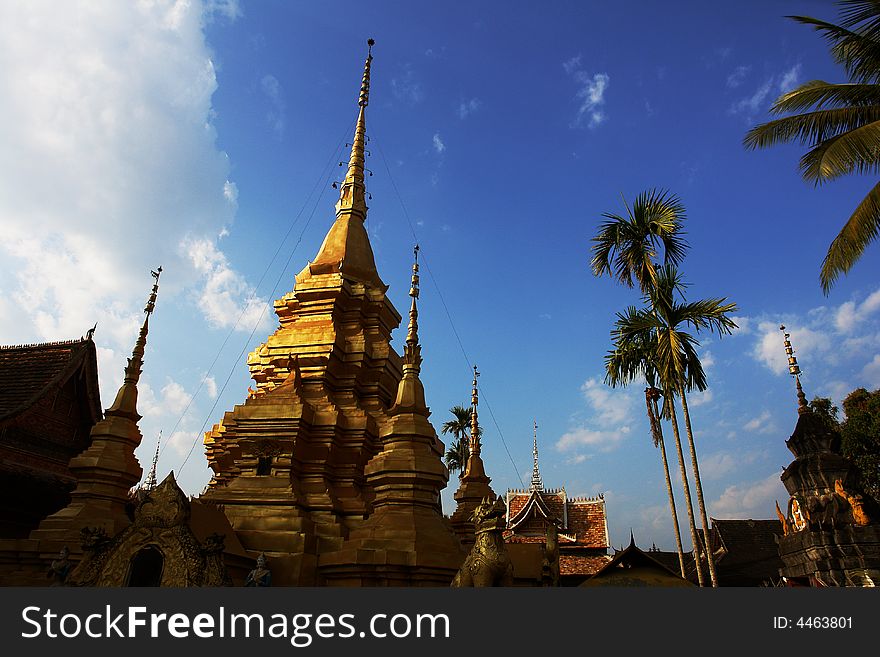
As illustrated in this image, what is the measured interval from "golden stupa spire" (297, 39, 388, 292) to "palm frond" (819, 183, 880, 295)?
11109 mm

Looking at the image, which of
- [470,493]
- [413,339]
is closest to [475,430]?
[470,493]

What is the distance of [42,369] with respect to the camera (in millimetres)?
17484

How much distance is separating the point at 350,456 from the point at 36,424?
360 inches

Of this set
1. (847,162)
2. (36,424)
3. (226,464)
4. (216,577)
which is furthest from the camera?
(36,424)

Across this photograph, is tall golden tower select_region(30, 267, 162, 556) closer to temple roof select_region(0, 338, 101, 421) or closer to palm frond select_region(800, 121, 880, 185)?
temple roof select_region(0, 338, 101, 421)

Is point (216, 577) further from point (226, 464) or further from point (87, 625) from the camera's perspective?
point (226, 464)

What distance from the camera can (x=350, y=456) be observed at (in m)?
13.9

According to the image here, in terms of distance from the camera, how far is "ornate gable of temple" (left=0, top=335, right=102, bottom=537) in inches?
585

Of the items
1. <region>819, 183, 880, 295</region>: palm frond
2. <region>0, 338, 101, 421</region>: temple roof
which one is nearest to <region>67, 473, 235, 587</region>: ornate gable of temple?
<region>0, 338, 101, 421</region>: temple roof

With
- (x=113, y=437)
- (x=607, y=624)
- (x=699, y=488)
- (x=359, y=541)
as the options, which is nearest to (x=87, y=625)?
(x=607, y=624)

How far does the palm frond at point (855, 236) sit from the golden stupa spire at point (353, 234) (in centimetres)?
1111

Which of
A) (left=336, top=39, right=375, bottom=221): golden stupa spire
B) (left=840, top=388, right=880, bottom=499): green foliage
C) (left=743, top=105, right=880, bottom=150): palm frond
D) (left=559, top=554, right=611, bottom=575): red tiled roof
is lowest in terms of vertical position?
(left=559, top=554, right=611, bottom=575): red tiled roof

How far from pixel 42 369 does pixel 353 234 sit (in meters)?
9.84

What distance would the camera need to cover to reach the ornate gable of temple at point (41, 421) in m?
14.9
